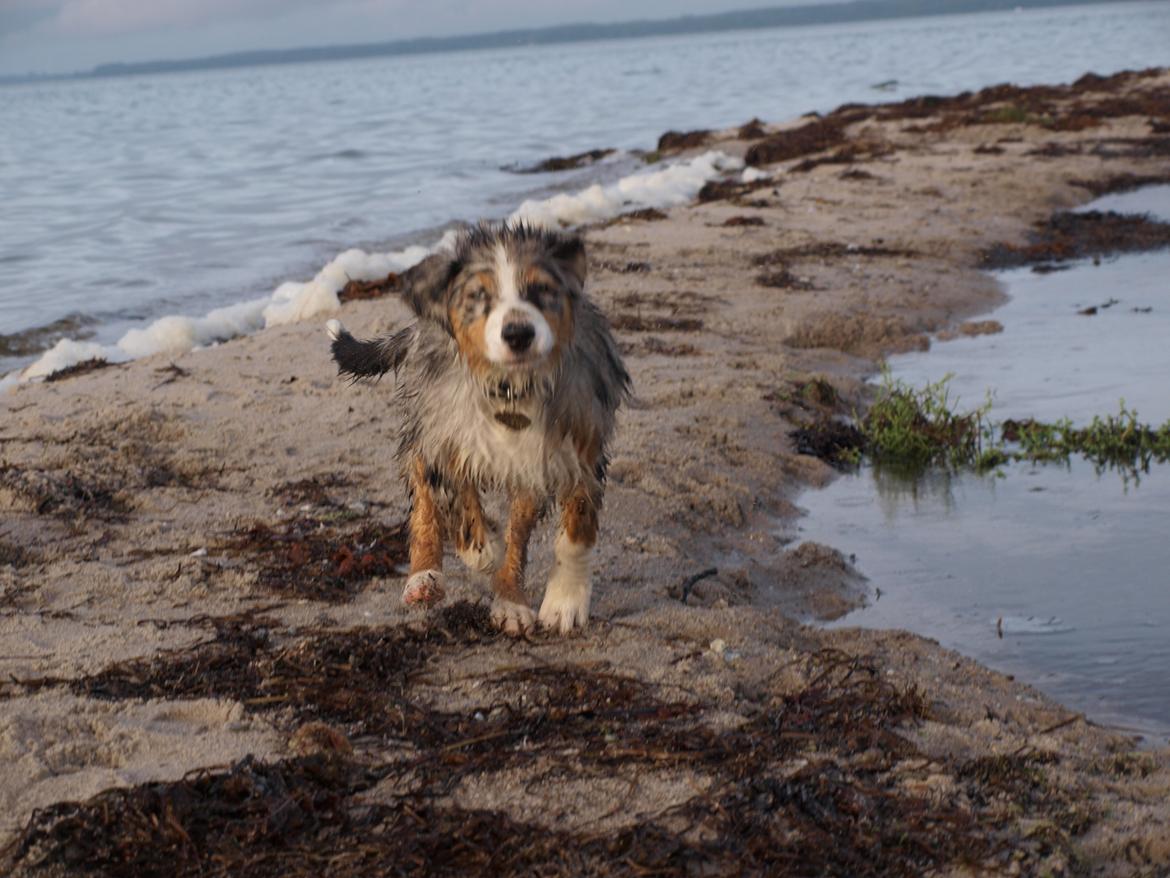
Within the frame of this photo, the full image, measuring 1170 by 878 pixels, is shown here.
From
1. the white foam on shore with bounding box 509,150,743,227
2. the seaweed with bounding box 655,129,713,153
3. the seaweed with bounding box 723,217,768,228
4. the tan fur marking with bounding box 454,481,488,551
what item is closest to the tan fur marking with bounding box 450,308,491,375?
the tan fur marking with bounding box 454,481,488,551

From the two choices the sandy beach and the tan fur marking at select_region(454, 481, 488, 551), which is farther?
the tan fur marking at select_region(454, 481, 488, 551)

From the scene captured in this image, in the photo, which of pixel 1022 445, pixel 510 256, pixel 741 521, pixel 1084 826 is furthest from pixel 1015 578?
pixel 510 256

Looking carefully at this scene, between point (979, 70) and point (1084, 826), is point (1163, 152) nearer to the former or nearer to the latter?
point (1084, 826)

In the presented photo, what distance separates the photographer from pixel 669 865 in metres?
3.39

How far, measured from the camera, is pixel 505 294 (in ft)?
14.7

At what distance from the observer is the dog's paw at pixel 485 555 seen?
538 centimetres

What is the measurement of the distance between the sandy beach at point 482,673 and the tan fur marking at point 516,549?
129 mm

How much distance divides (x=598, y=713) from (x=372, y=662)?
84 centimetres

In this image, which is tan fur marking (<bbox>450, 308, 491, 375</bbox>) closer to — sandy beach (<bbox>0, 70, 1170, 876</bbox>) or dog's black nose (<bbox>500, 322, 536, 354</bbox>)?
dog's black nose (<bbox>500, 322, 536, 354</bbox>)

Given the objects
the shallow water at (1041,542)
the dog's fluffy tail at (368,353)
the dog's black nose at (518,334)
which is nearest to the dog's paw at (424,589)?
the dog's fluffy tail at (368,353)

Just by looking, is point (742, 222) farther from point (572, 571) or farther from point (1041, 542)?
point (572, 571)

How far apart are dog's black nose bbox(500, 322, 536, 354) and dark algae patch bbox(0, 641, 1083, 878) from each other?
3.56ft

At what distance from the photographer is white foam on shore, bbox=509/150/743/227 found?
60.2 ft

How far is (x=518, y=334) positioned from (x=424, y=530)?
1280mm
